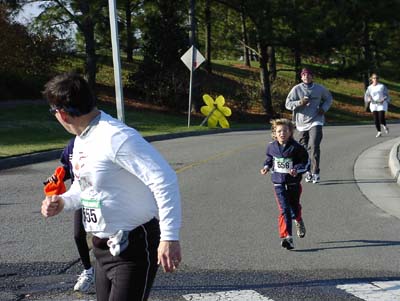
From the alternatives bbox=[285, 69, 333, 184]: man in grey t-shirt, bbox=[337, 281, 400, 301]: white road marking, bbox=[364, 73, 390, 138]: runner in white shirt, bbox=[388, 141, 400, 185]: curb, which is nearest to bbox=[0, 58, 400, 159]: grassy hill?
bbox=[364, 73, 390, 138]: runner in white shirt

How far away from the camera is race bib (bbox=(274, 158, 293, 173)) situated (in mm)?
7270

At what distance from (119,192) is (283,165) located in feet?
13.7

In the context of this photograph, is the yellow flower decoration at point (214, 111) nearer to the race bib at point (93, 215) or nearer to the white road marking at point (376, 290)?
the white road marking at point (376, 290)

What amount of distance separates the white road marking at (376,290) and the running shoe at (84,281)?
80.6 inches

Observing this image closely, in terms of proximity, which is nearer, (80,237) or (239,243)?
(80,237)

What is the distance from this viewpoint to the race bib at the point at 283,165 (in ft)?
23.9

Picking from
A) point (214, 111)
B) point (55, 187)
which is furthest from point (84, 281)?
point (214, 111)

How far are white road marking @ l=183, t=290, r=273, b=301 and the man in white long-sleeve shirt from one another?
1.98m

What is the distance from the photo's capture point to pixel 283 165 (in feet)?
24.0

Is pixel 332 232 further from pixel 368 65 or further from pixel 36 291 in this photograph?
pixel 368 65

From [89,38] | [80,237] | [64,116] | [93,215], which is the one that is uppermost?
[89,38]

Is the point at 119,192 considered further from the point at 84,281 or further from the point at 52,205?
the point at 84,281

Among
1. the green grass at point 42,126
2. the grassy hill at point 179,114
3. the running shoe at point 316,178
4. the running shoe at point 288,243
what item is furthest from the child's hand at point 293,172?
the grassy hill at point 179,114

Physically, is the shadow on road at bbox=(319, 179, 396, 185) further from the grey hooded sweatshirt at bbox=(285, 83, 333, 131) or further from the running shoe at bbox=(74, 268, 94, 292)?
the running shoe at bbox=(74, 268, 94, 292)
